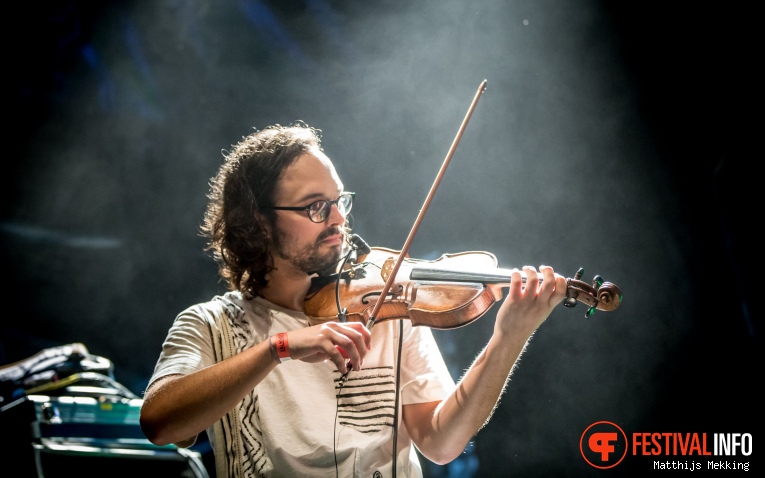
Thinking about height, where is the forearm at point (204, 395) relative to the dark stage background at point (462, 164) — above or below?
below

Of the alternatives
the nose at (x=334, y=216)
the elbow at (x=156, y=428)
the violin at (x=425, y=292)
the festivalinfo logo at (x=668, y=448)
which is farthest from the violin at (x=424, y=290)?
the festivalinfo logo at (x=668, y=448)

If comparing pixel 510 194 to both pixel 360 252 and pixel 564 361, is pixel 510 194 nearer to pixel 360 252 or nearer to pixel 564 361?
pixel 564 361

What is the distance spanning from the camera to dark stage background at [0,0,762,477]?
2938 mm

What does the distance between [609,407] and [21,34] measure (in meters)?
4.12

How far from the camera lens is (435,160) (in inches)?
131

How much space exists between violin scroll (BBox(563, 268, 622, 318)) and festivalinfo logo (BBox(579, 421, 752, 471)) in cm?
152

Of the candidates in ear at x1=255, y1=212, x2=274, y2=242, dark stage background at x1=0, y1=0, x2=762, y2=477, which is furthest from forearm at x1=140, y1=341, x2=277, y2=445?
dark stage background at x1=0, y1=0, x2=762, y2=477

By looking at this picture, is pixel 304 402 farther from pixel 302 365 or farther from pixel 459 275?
pixel 459 275

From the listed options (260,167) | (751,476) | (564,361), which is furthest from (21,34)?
(751,476)

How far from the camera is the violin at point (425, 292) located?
1.74 meters

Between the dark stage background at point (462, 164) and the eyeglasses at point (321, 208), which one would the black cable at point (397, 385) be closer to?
the eyeglasses at point (321, 208)

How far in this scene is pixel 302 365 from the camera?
183 cm

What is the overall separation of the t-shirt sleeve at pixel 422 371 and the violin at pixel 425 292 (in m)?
0.14

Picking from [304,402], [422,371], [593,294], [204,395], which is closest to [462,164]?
[422,371]
